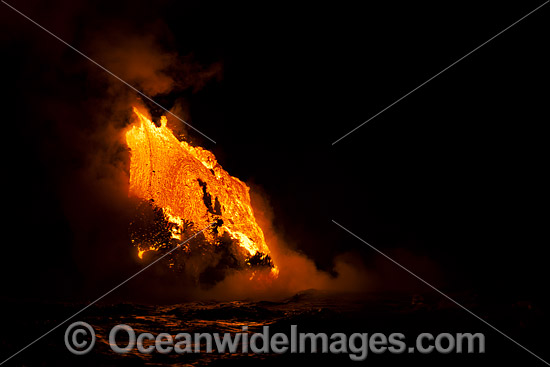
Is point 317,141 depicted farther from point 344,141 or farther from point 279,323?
point 279,323

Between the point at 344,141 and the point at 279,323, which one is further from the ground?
the point at 344,141

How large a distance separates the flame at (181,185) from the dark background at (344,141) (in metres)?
0.72

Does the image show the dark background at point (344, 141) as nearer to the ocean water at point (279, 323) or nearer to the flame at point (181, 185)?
the flame at point (181, 185)

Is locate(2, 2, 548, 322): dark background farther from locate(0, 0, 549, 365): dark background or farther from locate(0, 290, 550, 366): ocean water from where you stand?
locate(0, 290, 550, 366): ocean water

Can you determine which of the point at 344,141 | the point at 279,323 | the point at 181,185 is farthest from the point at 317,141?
the point at 279,323

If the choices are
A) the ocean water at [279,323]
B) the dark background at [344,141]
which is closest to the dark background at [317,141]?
the dark background at [344,141]

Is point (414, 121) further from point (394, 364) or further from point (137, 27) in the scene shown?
point (394, 364)

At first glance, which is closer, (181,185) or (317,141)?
(181,185)

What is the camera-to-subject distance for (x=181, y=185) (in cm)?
900

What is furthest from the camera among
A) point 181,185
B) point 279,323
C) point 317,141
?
point 317,141

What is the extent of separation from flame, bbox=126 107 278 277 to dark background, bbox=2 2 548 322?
722 mm

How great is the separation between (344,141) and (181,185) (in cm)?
371

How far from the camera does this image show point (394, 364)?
4469 mm

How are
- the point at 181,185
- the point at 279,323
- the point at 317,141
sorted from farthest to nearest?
the point at 317,141
the point at 181,185
the point at 279,323
